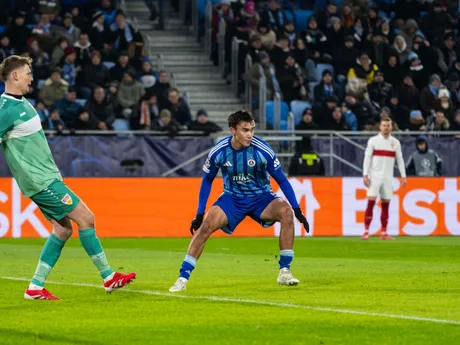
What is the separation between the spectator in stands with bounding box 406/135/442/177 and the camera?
25.3m

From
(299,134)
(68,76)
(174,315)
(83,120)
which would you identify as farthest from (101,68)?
(174,315)

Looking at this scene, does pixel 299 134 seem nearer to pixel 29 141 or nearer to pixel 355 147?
pixel 355 147

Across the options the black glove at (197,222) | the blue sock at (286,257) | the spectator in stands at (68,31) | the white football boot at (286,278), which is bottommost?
the white football boot at (286,278)

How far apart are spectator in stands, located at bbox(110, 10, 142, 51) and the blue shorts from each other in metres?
17.2

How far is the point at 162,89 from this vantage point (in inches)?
1070

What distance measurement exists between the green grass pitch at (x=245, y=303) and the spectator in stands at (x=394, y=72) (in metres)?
13.7

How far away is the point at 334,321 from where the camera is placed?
8859 mm

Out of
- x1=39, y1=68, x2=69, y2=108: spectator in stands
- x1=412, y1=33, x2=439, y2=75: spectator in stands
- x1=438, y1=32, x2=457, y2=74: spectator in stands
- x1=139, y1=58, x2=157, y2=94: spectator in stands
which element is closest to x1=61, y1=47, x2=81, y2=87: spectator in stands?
x1=39, y1=68, x2=69, y2=108: spectator in stands

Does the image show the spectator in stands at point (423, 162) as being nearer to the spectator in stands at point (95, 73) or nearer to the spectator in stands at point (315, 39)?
the spectator in stands at point (315, 39)

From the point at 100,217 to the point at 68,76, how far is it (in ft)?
15.7

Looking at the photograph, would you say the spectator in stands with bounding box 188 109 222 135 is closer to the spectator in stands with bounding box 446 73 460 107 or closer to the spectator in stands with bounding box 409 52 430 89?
the spectator in stands with bounding box 409 52 430 89

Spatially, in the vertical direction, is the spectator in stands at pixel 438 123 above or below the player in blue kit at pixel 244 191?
below

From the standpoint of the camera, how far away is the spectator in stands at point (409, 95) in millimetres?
29562

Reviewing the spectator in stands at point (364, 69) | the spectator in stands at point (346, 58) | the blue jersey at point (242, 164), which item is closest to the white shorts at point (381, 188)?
the spectator in stands at point (364, 69)
